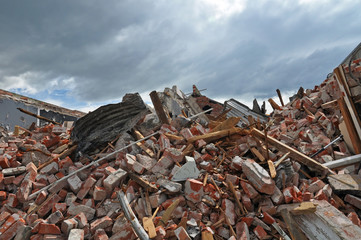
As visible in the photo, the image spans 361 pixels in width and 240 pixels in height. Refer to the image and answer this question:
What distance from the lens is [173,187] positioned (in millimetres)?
3633

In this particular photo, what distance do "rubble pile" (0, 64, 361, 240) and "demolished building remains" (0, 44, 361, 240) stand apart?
0.06ft

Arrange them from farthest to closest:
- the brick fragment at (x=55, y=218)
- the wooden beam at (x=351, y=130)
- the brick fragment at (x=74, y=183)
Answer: the wooden beam at (x=351, y=130) < the brick fragment at (x=74, y=183) < the brick fragment at (x=55, y=218)

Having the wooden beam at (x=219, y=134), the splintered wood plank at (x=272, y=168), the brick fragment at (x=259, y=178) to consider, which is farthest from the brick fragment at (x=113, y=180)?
the splintered wood plank at (x=272, y=168)

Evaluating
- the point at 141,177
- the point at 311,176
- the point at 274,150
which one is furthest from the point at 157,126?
the point at 311,176

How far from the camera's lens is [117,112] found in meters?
5.59

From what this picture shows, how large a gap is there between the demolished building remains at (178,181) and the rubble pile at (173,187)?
2cm

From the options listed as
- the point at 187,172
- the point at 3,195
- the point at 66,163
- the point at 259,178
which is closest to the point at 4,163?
the point at 3,195

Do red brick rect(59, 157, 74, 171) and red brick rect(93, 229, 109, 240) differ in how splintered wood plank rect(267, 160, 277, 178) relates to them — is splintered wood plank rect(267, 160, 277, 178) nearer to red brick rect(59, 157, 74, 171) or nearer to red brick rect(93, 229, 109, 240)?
red brick rect(93, 229, 109, 240)

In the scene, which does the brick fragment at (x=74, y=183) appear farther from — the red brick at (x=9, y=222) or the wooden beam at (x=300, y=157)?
the wooden beam at (x=300, y=157)

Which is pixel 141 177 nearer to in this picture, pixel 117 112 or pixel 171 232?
pixel 171 232

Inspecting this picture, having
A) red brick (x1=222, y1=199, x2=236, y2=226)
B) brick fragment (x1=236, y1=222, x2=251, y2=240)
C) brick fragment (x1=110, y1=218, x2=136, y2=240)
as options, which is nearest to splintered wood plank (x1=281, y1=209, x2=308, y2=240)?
brick fragment (x1=236, y1=222, x2=251, y2=240)

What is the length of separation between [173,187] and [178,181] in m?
0.20

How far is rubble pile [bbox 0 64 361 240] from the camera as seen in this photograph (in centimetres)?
325

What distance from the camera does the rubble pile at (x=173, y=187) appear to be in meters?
3.25
